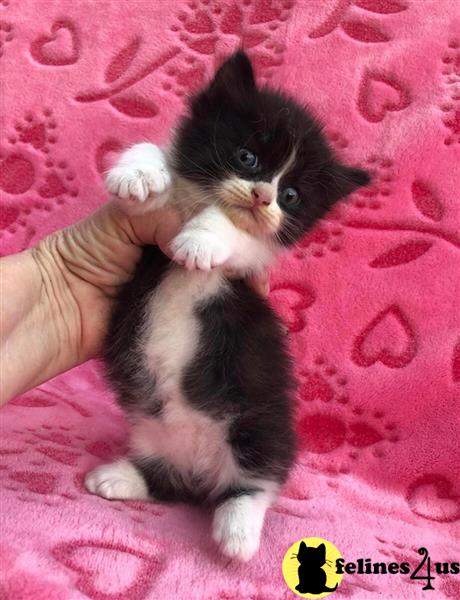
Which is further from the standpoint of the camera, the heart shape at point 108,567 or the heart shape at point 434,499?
the heart shape at point 434,499

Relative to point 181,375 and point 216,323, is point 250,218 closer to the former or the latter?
point 216,323

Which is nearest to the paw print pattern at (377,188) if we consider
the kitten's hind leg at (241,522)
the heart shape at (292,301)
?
the heart shape at (292,301)

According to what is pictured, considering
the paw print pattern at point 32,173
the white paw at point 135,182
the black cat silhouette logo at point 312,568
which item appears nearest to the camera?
the black cat silhouette logo at point 312,568

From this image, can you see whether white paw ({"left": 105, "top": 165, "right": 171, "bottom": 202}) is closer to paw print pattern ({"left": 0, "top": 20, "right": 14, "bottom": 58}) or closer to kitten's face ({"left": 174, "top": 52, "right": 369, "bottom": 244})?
kitten's face ({"left": 174, "top": 52, "right": 369, "bottom": 244})

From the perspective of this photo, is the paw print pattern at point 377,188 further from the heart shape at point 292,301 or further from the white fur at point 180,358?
the white fur at point 180,358

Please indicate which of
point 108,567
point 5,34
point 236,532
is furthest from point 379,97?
point 108,567

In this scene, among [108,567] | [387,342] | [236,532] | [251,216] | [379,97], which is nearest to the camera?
[108,567]

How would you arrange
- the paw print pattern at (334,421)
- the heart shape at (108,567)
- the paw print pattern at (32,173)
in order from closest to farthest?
the heart shape at (108,567)
the paw print pattern at (334,421)
the paw print pattern at (32,173)
